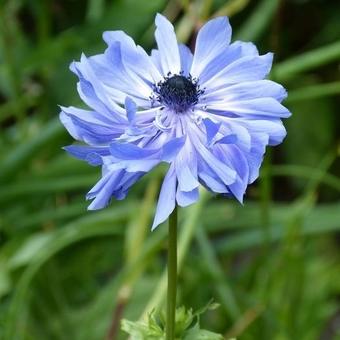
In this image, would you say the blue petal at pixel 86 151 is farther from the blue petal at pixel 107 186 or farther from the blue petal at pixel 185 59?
the blue petal at pixel 185 59

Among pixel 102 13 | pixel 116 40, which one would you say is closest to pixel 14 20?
pixel 102 13

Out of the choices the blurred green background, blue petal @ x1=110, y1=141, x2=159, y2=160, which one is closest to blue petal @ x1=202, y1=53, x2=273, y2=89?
blue petal @ x1=110, y1=141, x2=159, y2=160

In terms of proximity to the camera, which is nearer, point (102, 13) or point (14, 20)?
point (102, 13)

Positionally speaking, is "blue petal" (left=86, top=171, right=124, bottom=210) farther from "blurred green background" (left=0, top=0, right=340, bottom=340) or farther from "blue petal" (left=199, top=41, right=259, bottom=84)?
"blurred green background" (left=0, top=0, right=340, bottom=340)

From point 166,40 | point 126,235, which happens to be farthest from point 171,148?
point 126,235

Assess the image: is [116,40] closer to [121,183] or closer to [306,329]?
[121,183]

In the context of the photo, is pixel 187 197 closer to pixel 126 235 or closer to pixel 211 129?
pixel 211 129
